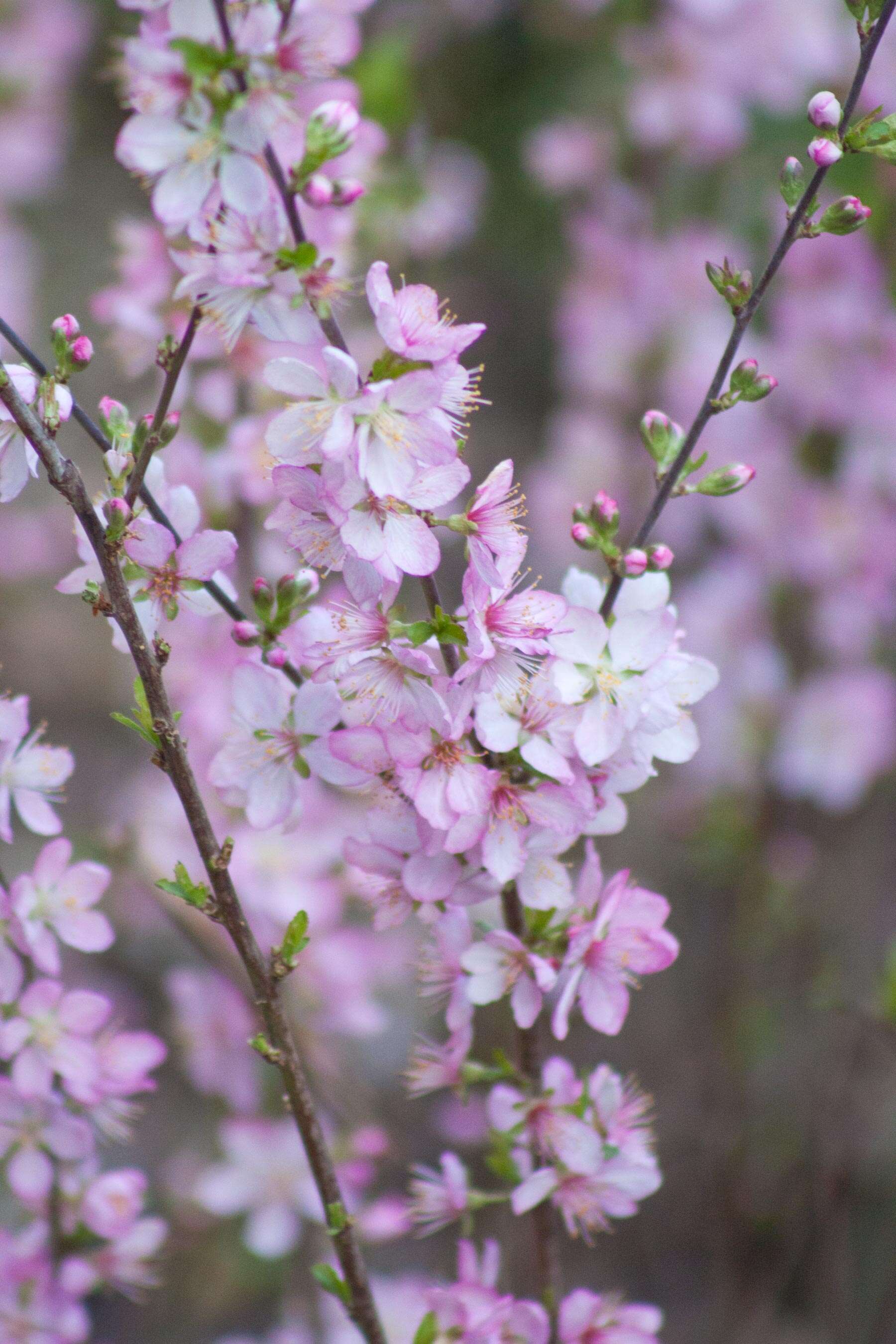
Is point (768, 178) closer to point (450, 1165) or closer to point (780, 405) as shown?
point (780, 405)

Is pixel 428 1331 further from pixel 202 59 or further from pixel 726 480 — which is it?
pixel 202 59

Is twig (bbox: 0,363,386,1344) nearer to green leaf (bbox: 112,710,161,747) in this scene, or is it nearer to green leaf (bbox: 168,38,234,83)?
green leaf (bbox: 112,710,161,747)

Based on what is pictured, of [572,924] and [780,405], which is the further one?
[780,405]

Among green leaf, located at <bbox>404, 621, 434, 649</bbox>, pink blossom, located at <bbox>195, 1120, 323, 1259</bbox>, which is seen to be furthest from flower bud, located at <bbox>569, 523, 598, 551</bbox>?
pink blossom, located at <bbox>195, 1120, 323, 1259</bbox>

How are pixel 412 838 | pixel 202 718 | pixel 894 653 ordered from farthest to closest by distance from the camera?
pixel 894 653 < pixel 202 718 < pixel 412 838

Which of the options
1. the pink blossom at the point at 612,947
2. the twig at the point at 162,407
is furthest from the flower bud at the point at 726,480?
the twig at the point at 162,407

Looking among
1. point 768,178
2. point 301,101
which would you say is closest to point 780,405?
point 768,178

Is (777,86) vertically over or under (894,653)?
over
